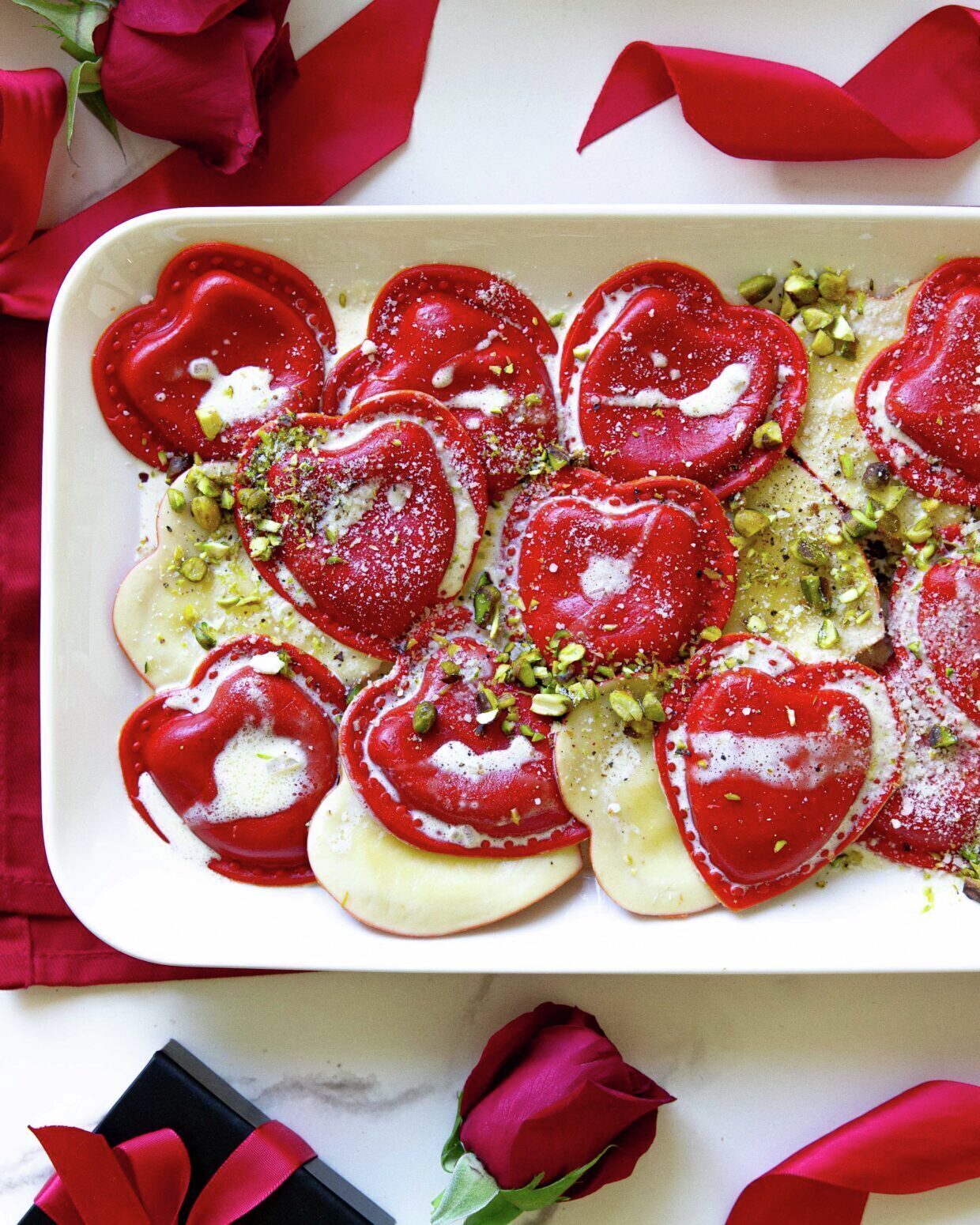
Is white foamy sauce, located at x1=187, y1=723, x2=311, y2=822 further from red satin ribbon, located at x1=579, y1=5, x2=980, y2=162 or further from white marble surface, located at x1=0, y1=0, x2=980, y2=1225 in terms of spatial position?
red satin ribbon, located at x1=579, y1=5, x2=980, y2=162

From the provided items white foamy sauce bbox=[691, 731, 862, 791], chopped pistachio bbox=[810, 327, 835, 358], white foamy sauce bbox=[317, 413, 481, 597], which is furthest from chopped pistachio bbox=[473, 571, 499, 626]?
chopped pistachio bbox=[810, 327, 835, 358]

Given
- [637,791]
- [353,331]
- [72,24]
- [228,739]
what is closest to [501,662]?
[637,791]

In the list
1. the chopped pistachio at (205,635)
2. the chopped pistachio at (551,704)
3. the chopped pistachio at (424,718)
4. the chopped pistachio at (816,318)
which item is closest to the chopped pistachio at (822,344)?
the chopped pistachio at (816,318)

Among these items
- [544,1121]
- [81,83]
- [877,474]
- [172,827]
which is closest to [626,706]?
[877,474]

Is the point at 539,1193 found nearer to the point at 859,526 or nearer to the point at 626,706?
the point at 626,706

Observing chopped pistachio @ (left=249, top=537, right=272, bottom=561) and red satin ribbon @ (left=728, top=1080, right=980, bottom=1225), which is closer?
chopped pistachio @ (left=249, top=537, right=272, bottom=561)

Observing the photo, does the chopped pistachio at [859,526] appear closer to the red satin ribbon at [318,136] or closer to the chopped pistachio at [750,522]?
the chopped pistachio at [750,522]

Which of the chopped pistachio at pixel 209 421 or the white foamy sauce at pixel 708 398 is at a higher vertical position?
the white foamy sauce at pixel 708 398
